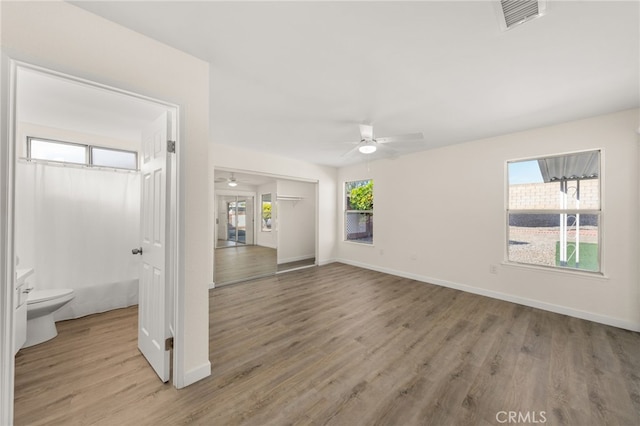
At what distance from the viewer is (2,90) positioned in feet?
3.62

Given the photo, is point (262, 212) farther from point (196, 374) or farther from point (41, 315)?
point (196, 374)

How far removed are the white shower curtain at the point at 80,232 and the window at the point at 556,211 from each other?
573cm

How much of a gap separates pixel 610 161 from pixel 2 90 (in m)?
5.33

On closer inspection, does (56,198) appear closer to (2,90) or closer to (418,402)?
(2,90)

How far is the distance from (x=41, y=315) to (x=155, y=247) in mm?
1607

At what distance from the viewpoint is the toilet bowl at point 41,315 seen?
220 centimetres

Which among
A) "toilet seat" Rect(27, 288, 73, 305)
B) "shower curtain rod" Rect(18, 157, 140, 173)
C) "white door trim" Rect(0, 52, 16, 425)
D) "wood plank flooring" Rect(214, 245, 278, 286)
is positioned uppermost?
"shower curtain rod" Rect(18, 157, 140, 173)

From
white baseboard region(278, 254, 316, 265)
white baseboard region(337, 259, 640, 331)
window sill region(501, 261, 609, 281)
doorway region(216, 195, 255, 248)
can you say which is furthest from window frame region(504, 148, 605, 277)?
doorway region(216, 195, 255, 248)

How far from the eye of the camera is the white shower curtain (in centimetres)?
261

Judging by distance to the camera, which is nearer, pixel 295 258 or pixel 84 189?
pixel 84 189

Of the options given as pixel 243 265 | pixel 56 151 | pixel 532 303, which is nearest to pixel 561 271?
pixel 532 303

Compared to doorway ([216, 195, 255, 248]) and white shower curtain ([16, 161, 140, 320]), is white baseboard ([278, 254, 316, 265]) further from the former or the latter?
white shower curtain ([16, 161, 140, 320])

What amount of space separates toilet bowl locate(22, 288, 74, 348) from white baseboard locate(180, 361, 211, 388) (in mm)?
1808

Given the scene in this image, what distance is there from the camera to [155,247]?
1.91 m
